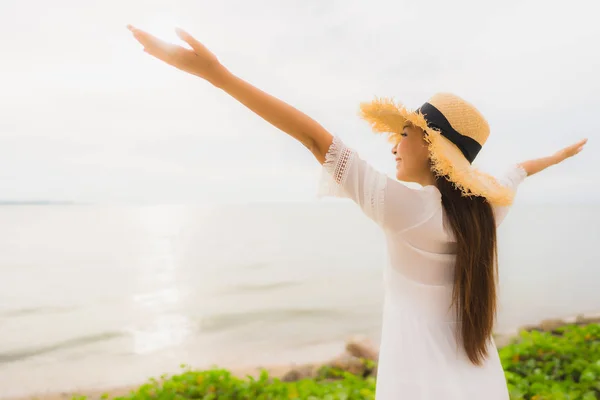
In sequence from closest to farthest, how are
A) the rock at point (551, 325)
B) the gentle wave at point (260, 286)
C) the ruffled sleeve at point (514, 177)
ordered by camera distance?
the ruffled sleeve at point (514, 177) → the rock at point (551, 325) → the gentle wave at point (260, 286)

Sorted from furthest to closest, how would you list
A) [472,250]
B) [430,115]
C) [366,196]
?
1. [430,115]
2. [472,250]
3. [366,196]

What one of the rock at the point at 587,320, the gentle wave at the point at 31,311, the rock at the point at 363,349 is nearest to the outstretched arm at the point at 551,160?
the rock at the point at 363,349

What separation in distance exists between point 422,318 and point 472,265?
0.79ft

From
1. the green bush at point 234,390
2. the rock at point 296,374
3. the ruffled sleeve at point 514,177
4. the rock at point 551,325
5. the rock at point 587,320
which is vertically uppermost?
the rock at point 587,320

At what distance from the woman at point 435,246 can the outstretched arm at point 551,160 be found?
658 millimetres

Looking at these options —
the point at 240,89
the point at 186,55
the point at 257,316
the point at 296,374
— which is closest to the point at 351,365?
the point at 296,374

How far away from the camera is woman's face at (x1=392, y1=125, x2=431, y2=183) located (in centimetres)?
162

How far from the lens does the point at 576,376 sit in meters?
4.36

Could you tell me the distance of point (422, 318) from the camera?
4.99 ft

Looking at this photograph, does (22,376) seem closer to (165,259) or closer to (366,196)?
(366,196)

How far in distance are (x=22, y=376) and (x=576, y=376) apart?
25.4 ft

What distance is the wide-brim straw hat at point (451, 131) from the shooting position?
1.49 m

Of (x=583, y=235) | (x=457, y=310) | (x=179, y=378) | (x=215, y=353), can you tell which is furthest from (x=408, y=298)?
(x=583, y=235)

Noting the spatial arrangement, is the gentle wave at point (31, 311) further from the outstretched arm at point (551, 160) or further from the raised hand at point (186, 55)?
the raised hand at point (186, 55)
